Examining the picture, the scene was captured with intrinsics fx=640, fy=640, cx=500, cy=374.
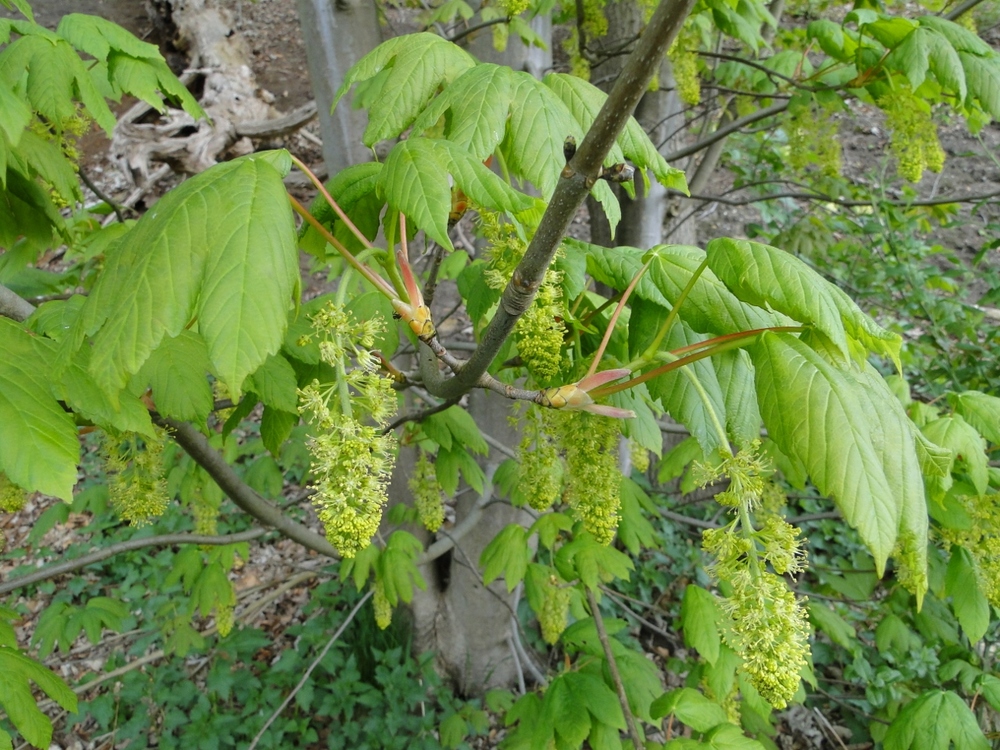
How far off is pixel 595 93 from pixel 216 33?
904 centimetres

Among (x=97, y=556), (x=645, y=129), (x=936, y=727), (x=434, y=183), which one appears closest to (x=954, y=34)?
(x=645, y=129)

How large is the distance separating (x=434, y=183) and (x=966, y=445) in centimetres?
184

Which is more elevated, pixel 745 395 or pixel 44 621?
pixel 745 395

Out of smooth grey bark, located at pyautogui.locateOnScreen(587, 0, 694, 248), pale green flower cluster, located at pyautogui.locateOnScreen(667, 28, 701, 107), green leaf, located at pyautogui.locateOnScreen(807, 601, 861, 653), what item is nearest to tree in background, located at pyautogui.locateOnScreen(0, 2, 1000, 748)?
green leaf, located at pyautogui.locateOnScreen(807, 601, 861, 653)

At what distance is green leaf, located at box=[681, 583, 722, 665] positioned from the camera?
2096mm

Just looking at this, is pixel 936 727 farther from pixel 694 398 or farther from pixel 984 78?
pixel 984 78

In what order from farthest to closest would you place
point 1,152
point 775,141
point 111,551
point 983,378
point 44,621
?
point 775,141, point 983,378, point 44,621, point 111,551, point 1,152

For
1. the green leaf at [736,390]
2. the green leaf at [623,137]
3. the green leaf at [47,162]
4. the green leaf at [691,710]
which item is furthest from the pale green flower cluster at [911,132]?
the green leaf at [47,162]

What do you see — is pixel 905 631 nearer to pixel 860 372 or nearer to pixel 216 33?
pixel 860 372

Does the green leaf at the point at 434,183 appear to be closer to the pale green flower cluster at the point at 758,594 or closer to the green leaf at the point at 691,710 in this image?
the pale green flower cluster at the point at 758,594

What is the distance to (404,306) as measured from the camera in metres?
1.17

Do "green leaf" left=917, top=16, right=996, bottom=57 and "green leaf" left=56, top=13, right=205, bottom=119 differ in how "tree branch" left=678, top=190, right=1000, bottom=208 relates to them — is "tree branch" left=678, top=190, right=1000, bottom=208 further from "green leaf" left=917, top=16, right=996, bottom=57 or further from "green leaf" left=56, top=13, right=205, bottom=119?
"green leaf" left=56, top=13, right=205, bottom=119

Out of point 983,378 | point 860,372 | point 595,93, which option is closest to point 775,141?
point 983,378

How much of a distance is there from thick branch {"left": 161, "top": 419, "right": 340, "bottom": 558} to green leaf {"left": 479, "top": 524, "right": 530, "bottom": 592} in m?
0.67
